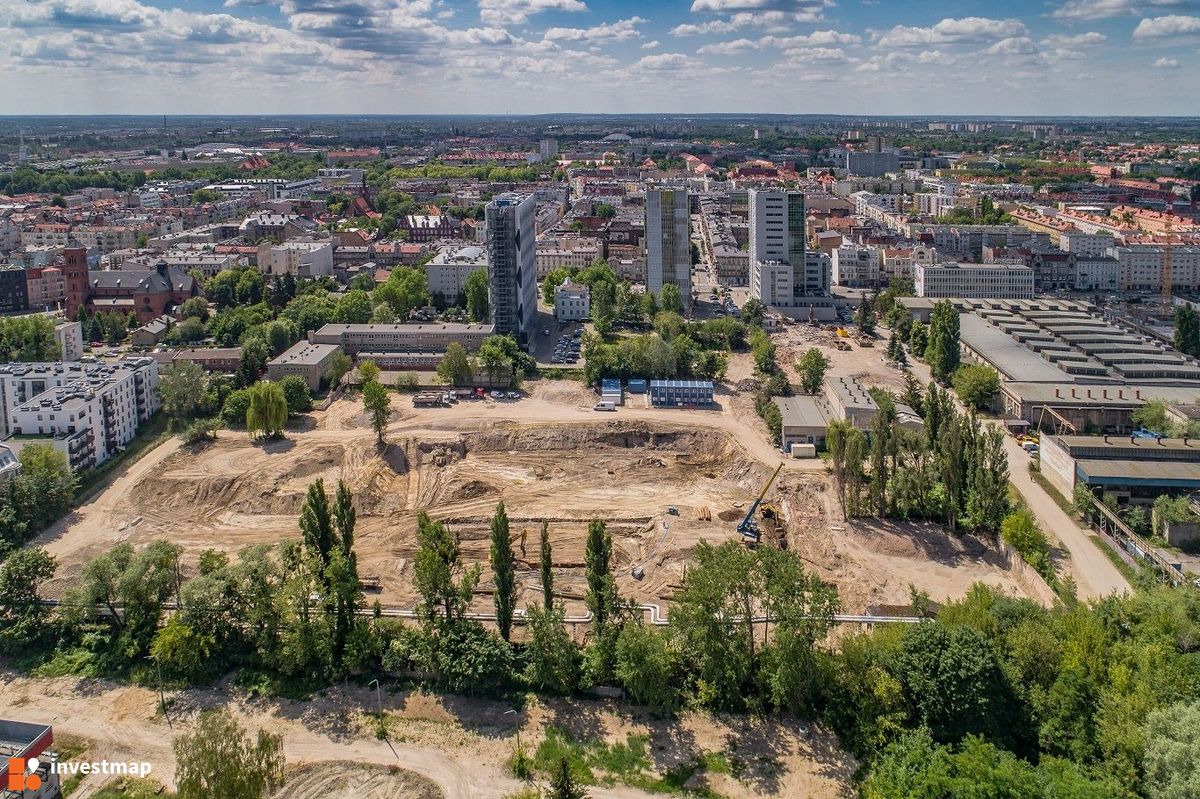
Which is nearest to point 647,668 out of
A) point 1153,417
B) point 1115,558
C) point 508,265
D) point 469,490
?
point 469,490

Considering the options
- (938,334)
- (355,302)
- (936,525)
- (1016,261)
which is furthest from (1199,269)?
(355,302)

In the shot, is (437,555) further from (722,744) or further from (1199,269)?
(1199,269)

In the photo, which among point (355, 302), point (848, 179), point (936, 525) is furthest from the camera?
point (848, 179)

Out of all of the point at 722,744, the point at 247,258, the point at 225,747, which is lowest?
the point at 722,744

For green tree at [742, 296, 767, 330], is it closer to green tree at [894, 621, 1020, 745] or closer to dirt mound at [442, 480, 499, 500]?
dirt mound at [442, 480, 499, 500]

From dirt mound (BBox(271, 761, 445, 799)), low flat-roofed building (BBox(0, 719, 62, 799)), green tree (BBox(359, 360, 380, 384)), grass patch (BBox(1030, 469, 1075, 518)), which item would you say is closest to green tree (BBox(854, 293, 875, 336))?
grass patch (BBox(1030, 469, 1075, 518))

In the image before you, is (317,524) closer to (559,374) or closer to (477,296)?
(559,374)

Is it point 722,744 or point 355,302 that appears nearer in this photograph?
point 722,744
